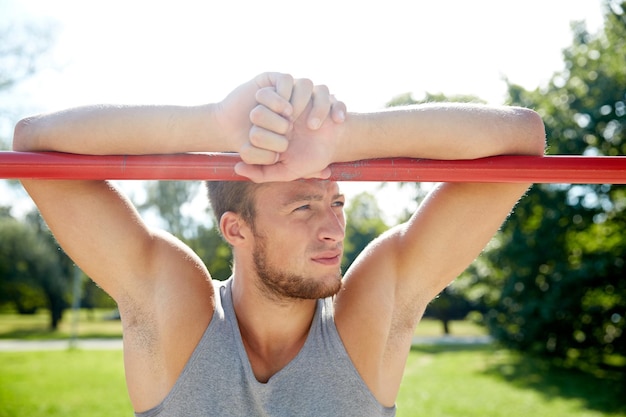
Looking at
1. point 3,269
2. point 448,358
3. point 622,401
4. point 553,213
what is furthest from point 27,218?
point 622,401

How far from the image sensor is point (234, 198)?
6.31ft

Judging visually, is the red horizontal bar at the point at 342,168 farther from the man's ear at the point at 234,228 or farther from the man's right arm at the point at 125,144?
the man's ear at the point at 234,228

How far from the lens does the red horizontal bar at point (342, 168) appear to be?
1396 millimetres

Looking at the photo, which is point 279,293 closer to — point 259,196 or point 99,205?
point 259,196

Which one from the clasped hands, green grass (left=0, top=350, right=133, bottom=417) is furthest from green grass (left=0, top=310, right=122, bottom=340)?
the clasped hands

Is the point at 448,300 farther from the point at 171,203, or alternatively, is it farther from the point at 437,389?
the point at 437,389

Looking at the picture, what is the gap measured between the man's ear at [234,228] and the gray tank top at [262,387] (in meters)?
0.28

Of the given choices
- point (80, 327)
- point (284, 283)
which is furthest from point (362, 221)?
point (284, 283)

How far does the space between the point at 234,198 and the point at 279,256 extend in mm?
267

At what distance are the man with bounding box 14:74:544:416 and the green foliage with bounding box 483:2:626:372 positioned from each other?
11451 mm

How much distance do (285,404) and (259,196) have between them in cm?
60

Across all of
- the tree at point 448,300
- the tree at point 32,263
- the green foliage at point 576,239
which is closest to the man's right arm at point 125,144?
the green foliage at point 576,239

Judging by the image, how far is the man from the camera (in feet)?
4.77

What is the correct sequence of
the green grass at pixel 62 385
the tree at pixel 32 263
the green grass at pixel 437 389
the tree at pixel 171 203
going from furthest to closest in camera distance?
1. the tree at pixel 32 263
2. the tree at pixel 171 203
3. the green grass at pixel 62 385
4. the green grass at pixel 437 389
